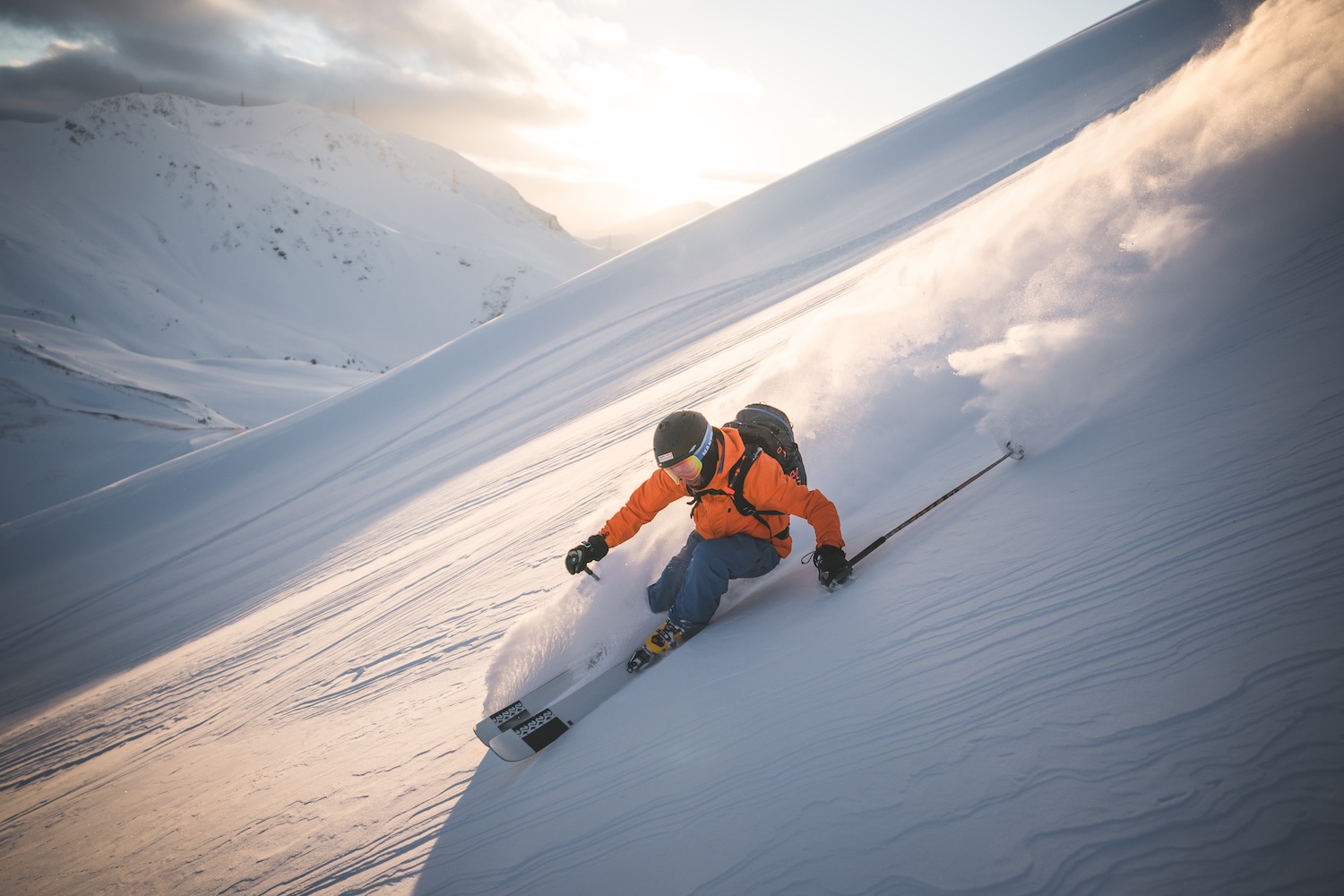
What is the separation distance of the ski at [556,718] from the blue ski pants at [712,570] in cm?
45

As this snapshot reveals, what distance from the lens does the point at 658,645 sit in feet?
11.4

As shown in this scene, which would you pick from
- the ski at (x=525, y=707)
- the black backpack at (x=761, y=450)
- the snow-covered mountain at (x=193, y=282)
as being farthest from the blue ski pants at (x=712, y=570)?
the snow-covered mountain at (x=193, y=282)

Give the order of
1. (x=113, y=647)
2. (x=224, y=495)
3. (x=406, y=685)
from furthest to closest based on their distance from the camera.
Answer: (x=224, y=495)
(x=113, y=647)
(x=406, y=685)

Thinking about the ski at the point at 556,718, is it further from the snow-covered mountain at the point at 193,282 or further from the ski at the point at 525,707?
Result: the snow-covered mountain at the point at 193,282

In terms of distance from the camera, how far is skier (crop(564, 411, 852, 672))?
305cm

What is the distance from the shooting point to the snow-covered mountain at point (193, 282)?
47.0 ft

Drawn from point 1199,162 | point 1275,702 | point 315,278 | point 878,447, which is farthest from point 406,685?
point 315,278

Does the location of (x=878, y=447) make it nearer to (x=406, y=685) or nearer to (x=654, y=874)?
(x=654, y=874)

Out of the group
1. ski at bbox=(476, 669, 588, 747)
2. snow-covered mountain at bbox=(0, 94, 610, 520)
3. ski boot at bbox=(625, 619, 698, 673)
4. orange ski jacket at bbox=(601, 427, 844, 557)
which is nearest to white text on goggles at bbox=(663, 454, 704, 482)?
orange ski jacket at bbox=(601, 427, 844, 557)

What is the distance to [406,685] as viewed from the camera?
413 centimetres

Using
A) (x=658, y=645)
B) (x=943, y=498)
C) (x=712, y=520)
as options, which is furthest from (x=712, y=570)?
(x=943, y=498)

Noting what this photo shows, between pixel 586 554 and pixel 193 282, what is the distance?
48.8 metres

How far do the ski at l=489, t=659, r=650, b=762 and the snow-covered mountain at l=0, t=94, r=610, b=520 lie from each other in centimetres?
1620

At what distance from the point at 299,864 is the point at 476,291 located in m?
54.7
